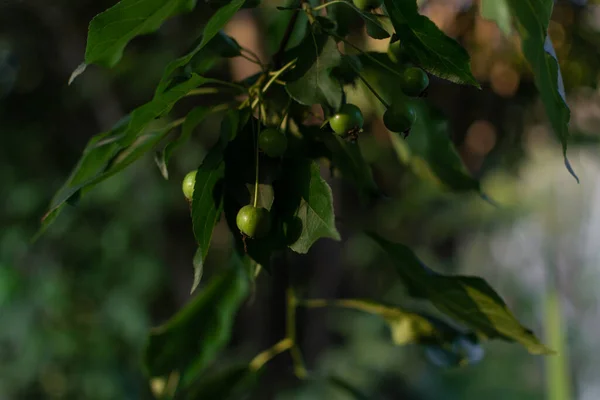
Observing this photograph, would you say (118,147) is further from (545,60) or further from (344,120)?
(545,60)

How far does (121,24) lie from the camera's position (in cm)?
41

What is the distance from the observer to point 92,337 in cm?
194

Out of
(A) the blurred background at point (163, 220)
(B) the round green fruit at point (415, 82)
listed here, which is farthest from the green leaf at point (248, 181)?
(A) the blurred background at point (163, 220)

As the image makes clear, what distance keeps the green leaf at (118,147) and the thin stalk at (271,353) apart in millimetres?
279

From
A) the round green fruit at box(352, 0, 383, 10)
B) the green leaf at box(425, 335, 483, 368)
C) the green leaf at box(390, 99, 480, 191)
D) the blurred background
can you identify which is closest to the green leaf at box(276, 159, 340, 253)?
the round green fruit at box(352, 0, 383, 10)

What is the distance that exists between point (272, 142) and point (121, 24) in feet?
0.42

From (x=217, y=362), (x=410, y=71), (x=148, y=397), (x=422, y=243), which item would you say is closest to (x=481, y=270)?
(x=422, y=243)

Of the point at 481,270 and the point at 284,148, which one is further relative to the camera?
the point at 481,270

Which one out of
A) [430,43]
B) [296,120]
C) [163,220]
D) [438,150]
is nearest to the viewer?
[430,43]

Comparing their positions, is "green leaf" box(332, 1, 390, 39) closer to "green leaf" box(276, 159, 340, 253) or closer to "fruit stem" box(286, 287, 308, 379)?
"green leaf" box(276, 159, 340, 253)

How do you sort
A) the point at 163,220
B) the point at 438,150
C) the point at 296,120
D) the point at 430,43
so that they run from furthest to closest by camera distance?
the point at 163,220 → the point at 438,150 → the point at 296,120 → the point at 430,43

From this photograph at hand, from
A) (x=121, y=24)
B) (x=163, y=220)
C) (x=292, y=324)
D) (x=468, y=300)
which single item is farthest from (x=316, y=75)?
(x=163, y=220)

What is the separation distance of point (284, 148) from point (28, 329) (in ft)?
5.64

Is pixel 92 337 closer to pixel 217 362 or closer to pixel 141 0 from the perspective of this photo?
pixel 217 362
